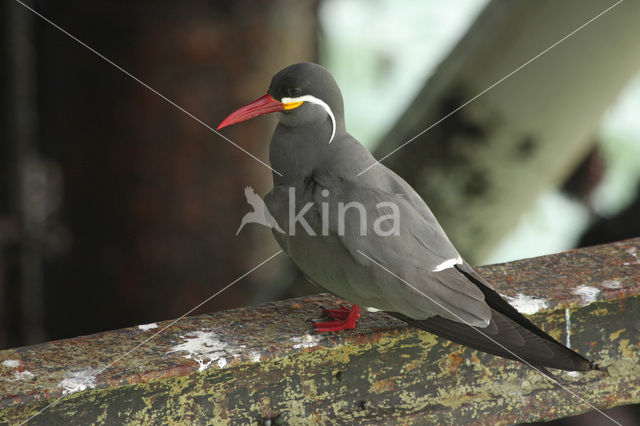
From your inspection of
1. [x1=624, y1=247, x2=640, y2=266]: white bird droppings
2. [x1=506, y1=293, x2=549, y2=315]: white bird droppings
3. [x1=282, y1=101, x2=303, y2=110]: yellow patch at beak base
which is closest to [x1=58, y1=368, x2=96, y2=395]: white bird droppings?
[x1=282, y1=101, x2=303, y2=110]: yellow patch at beak base

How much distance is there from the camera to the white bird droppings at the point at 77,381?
1629 millimetres

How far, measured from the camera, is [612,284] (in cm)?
203

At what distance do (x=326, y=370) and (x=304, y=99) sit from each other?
60cm

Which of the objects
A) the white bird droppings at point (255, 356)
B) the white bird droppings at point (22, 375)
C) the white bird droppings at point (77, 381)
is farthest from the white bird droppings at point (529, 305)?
the white bird droppings at point (22, 375)

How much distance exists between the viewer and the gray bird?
1.86m

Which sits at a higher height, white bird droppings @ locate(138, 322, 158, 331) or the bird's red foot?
white bird droppings @ locate(138, 322, 158, 331)

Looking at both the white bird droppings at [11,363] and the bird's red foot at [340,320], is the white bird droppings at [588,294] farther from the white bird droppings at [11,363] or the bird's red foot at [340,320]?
the white bird droppings at [11,363]

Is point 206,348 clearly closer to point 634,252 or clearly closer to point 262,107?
point 262,107

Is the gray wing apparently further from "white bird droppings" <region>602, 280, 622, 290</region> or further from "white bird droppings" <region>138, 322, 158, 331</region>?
"white bird droppings" <region>138, 322, 158, 331</region>

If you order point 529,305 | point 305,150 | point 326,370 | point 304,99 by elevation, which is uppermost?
point 304,99

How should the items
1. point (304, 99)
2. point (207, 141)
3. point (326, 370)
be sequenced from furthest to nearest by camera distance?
point (207, 141)
point (304, 99)
point (326, 370)

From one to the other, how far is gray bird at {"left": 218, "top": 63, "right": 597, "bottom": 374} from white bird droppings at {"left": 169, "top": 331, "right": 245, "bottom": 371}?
0.74ft

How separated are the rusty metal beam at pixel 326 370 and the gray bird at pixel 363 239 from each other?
85 millimetres

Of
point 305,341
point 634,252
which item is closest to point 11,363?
point 305,341
